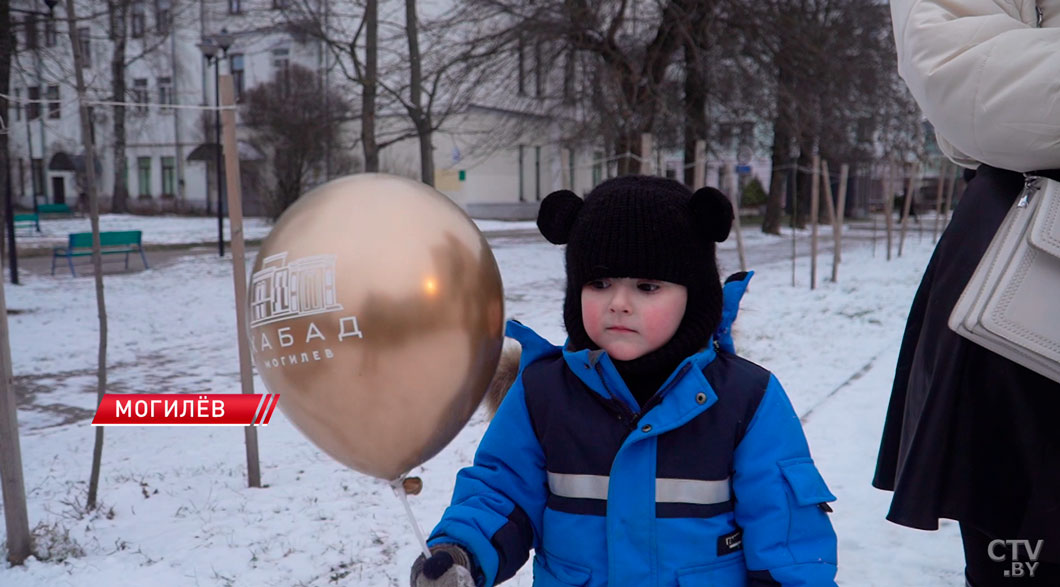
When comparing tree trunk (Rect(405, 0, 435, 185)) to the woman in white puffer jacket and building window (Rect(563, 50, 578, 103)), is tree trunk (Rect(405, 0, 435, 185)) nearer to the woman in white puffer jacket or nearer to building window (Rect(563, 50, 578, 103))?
building window (Rect(563, 50, 578, 103))

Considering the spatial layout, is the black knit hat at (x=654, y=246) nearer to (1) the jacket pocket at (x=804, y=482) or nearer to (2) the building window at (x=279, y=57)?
(1) the jacket pocket at (x=804, y=482)

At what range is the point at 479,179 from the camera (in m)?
26.9

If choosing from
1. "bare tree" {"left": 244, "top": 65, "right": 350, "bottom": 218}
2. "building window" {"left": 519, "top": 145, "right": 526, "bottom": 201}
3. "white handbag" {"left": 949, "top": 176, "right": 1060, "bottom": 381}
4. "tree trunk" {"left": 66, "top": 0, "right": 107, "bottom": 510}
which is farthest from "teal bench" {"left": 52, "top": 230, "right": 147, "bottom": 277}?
"building window" {"left": 519, "top": 145, "right": 526, "bottom": 201}

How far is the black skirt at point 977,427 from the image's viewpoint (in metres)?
1.45

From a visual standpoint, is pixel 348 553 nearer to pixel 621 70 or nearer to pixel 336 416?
pixel 336 416

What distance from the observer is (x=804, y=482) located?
4.90 ft

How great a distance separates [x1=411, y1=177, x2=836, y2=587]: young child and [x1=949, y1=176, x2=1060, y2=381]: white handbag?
1.25 ft

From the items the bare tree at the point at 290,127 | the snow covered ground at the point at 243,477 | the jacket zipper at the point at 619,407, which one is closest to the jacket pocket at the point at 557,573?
the jacket zipper at the point at 619,407

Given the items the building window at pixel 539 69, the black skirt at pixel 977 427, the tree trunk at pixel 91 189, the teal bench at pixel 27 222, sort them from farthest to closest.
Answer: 1. the teal bench at pixel 27 222
2. the building window at pixel 539 69
3. the tree trunk at pixel 91 189
4. the black skirt at pixel 977 427

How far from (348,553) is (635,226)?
2.17 metres

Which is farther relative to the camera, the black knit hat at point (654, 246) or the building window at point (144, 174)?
the building window at point (144, 174)

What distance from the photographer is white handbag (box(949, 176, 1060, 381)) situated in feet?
4.38

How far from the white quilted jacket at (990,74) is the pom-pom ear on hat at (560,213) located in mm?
678

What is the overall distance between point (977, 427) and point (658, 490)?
583 millimetres
